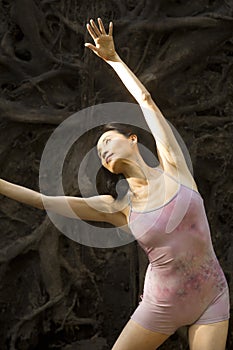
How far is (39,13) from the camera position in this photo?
5.37 metres

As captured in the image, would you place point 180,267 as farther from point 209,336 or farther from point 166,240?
point 209,336

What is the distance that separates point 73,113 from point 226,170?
1075 millimetres

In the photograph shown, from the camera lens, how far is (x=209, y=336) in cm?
329

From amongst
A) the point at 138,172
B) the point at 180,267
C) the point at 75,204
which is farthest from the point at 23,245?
the point at 180,267

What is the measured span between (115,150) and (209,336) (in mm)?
820

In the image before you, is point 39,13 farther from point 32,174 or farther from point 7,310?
point 7,310

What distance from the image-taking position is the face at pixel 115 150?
3360 mm

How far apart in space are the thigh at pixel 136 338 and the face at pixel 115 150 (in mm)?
636

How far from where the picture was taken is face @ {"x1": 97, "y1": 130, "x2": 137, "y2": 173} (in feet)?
11.0

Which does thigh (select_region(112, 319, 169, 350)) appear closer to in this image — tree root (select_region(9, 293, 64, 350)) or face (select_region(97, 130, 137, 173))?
face (select_region(97, 130, 137, 173))

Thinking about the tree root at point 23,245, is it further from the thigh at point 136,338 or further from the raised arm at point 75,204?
the thigh at point 136,338

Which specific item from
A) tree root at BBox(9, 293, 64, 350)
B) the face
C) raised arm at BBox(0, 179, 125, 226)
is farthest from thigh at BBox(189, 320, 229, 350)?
tree root at BBox(9, 293, 64, 350)

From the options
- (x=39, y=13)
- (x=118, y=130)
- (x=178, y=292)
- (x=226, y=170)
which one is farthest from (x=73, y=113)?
(x=178, y=292)

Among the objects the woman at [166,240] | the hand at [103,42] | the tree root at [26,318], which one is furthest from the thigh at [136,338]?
the tree root at [26,318]
